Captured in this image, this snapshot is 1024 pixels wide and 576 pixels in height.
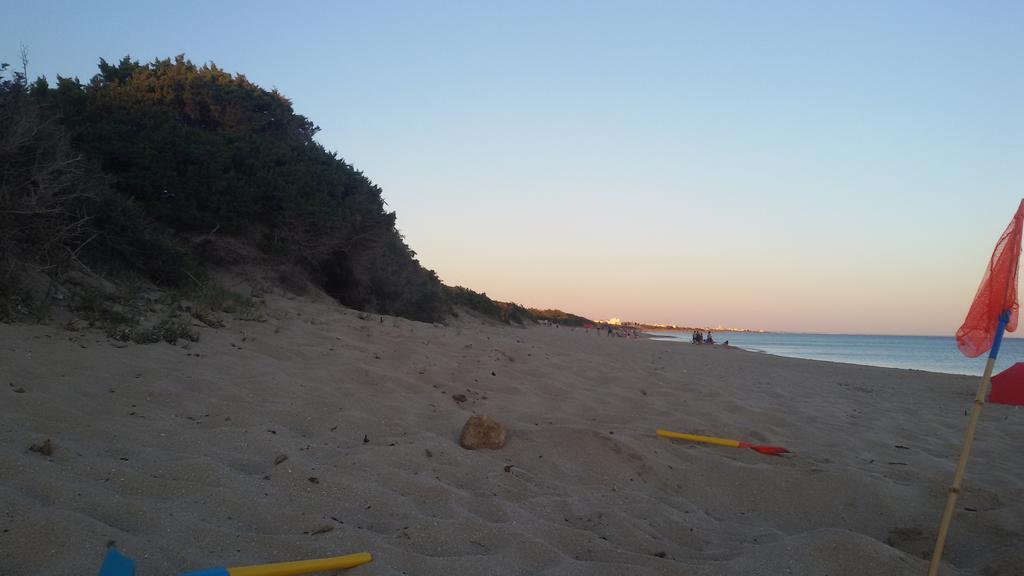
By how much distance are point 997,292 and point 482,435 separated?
2949 mm

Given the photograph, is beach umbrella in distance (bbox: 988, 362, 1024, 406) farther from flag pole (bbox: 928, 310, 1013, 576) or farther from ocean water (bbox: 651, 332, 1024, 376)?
ocean water (bbox: 651, 332, 1024, 376)

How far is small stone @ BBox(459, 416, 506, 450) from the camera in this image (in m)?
4.31

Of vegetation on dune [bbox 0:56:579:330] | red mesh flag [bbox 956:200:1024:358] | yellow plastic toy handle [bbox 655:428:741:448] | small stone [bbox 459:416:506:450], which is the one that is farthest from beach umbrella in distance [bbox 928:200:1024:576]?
vegetation on dune [bbox 0:56:579:330]

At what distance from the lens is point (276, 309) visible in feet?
25.6

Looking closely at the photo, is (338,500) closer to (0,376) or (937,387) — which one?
(0,376)

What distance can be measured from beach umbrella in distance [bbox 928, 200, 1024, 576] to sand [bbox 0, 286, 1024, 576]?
489mm

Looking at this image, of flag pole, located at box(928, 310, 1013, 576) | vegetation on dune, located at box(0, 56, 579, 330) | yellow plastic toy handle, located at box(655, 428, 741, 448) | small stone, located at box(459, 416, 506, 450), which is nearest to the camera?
flag pole, located at box(928, 310, 1013, 576)

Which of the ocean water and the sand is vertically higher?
the ocean water

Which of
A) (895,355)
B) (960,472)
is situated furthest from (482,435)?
(895,355)

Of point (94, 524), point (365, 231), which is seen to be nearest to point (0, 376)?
point (94, 524)

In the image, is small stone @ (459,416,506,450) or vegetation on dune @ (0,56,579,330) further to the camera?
vegetation on dune @ (0,56,579,330)

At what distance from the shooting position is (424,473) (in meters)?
3.63

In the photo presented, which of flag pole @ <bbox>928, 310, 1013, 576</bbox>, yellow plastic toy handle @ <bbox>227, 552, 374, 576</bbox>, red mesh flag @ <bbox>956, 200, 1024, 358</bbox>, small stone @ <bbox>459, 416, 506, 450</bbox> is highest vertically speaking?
red mesh flag @ <bbox>956, 200, 1024, 358</bbox>

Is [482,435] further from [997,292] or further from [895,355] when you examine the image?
[895,355]
